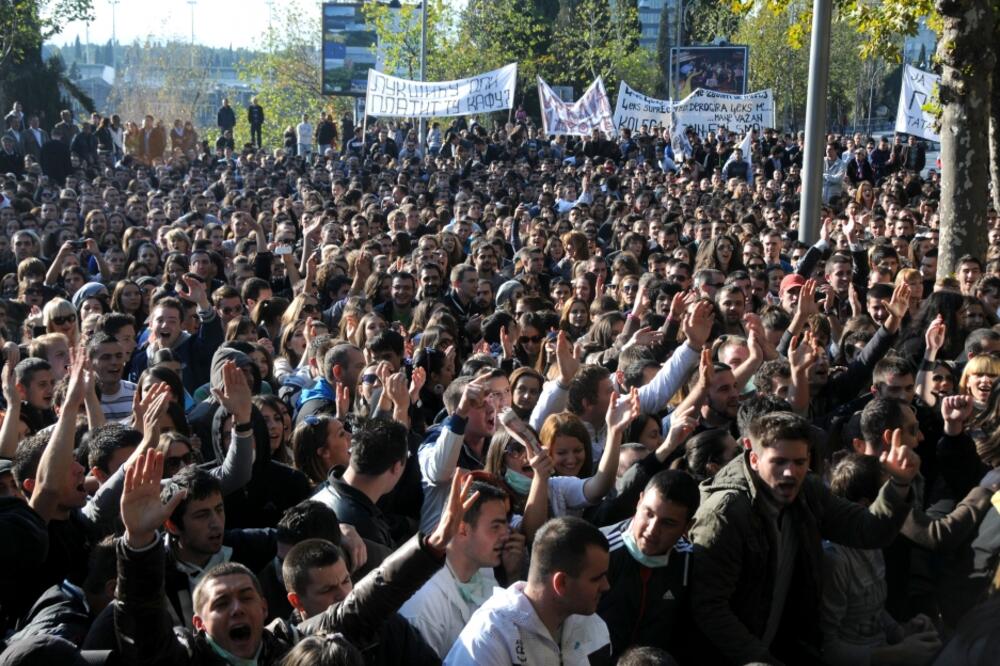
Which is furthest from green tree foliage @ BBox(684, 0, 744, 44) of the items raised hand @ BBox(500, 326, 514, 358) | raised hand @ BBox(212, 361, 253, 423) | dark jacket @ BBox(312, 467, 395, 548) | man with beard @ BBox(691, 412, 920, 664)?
dark jacket @ BBox(312, 467, 395, 548)

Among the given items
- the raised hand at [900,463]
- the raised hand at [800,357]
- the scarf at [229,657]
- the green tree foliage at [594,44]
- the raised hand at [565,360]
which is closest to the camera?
the scarf at [229,657]

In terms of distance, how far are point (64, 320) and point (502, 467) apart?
446cm

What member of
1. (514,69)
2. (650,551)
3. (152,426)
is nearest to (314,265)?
(152,426)

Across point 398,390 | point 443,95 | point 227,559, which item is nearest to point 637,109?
point 443,95

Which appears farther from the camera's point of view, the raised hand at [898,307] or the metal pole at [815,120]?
the metal pole at [815,120]

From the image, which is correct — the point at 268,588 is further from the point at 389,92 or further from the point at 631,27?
the point at 631,27

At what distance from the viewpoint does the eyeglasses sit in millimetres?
8922

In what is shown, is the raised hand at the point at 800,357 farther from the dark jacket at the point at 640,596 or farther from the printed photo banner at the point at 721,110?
the printed photo banner at the point at 721,110

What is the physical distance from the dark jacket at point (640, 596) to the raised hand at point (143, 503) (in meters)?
1.70

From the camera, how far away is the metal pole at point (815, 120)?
41.8ft

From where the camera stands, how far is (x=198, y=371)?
30.3ft

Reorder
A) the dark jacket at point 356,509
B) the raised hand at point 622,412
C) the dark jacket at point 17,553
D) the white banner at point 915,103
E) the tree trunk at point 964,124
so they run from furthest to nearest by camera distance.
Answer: the white banner at point 915,103, the tree trunk at point 964,124, the raised hand at point 622,412, the dark jacket at point 356,509, the dark jacket at point 17,553

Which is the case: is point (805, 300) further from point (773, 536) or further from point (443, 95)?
point (443, 95)

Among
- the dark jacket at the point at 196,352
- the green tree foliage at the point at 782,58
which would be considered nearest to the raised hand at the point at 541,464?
the dark jacket at the point at 196,352
